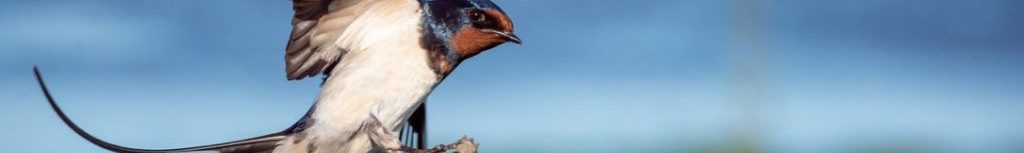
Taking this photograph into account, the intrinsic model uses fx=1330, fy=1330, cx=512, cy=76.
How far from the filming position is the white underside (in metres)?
1.25

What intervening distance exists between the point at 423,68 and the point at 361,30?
101 mm

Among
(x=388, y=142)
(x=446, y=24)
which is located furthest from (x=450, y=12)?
(x=388, y=142)

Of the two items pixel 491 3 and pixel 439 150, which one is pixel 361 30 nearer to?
pixel 491 3

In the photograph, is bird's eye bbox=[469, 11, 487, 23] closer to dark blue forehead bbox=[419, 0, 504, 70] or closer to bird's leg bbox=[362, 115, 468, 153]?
dark blue forehead bbox=[419, 0, 504, 70]

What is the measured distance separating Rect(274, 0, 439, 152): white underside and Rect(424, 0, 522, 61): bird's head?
0.02 meters


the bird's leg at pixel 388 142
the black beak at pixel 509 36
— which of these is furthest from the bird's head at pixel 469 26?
the bird's leg at pixel 388 142

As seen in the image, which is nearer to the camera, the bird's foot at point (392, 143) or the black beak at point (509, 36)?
the bird's foot at point (392, 143)

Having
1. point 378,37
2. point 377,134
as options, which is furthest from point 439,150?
point 378,37

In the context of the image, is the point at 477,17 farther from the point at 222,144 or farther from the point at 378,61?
the point at 222,144

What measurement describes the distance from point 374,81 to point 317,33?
125mm

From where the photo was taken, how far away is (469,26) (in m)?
1.26

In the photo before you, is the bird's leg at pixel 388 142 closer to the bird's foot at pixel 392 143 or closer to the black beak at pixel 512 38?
the bird's foot at pixel 392 143

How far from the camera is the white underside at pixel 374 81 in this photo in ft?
4.11

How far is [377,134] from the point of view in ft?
4.03
